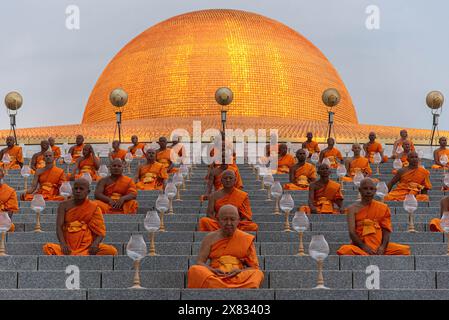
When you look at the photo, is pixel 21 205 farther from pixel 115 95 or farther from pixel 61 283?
pixel 115 95

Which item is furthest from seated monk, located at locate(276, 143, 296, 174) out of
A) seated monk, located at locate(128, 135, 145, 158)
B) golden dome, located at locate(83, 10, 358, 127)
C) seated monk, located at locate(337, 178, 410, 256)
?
golden dome, located at locate(83, 10, 358, 127)

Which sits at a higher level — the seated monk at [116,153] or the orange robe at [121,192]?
the seated monk at [116,153]

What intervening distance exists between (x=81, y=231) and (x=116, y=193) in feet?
8.87

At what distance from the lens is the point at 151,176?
1499cm

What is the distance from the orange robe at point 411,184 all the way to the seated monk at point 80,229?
5.18 m

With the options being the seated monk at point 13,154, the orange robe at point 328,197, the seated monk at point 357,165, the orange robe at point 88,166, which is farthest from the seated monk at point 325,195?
the seated monk at point 13,154

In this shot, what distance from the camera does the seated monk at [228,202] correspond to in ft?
36.2

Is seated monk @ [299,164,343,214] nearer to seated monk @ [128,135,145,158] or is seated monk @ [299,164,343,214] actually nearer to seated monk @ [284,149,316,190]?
seated monk @ [284,149,316,190]

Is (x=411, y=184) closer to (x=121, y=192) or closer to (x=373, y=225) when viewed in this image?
(x=373, y=225)

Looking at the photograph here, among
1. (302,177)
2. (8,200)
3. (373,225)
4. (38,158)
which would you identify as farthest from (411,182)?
(38,158)

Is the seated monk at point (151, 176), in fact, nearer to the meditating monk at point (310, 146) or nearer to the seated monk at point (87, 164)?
the seated monk at point (87, 164)

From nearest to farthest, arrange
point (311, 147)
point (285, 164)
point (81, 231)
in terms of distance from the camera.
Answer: point (81, 231) → point (285, 164) → point (311, 147)

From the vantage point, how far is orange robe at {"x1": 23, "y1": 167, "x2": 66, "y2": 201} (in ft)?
45.9
